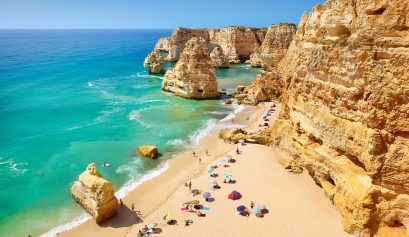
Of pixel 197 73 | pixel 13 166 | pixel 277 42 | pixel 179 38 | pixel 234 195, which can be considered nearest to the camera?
pixel 234 195

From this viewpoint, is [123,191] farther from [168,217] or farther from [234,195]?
[234,195]

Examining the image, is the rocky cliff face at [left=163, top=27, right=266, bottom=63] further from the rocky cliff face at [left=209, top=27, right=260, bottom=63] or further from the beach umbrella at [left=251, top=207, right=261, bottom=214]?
the beach umbrella at [left=251, top=207, right=261, bottom=214]

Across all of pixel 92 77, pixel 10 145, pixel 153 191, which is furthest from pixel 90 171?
pixel 92 77

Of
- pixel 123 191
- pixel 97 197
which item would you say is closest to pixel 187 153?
pixel 123 191

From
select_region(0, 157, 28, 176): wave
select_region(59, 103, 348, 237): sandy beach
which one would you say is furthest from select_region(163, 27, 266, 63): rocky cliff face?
select_region(0, 157, 28, 176): wave

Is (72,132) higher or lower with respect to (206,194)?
lower

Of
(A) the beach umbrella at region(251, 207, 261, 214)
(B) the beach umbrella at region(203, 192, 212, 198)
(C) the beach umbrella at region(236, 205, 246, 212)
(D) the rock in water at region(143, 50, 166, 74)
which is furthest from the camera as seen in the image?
→ (D) the rock in water at region(143, 50, 166, 74)

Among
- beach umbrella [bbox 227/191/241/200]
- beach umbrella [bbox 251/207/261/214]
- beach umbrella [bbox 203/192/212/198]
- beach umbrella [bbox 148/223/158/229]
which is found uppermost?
beach umbrella [bbox 251/207/261/214]
